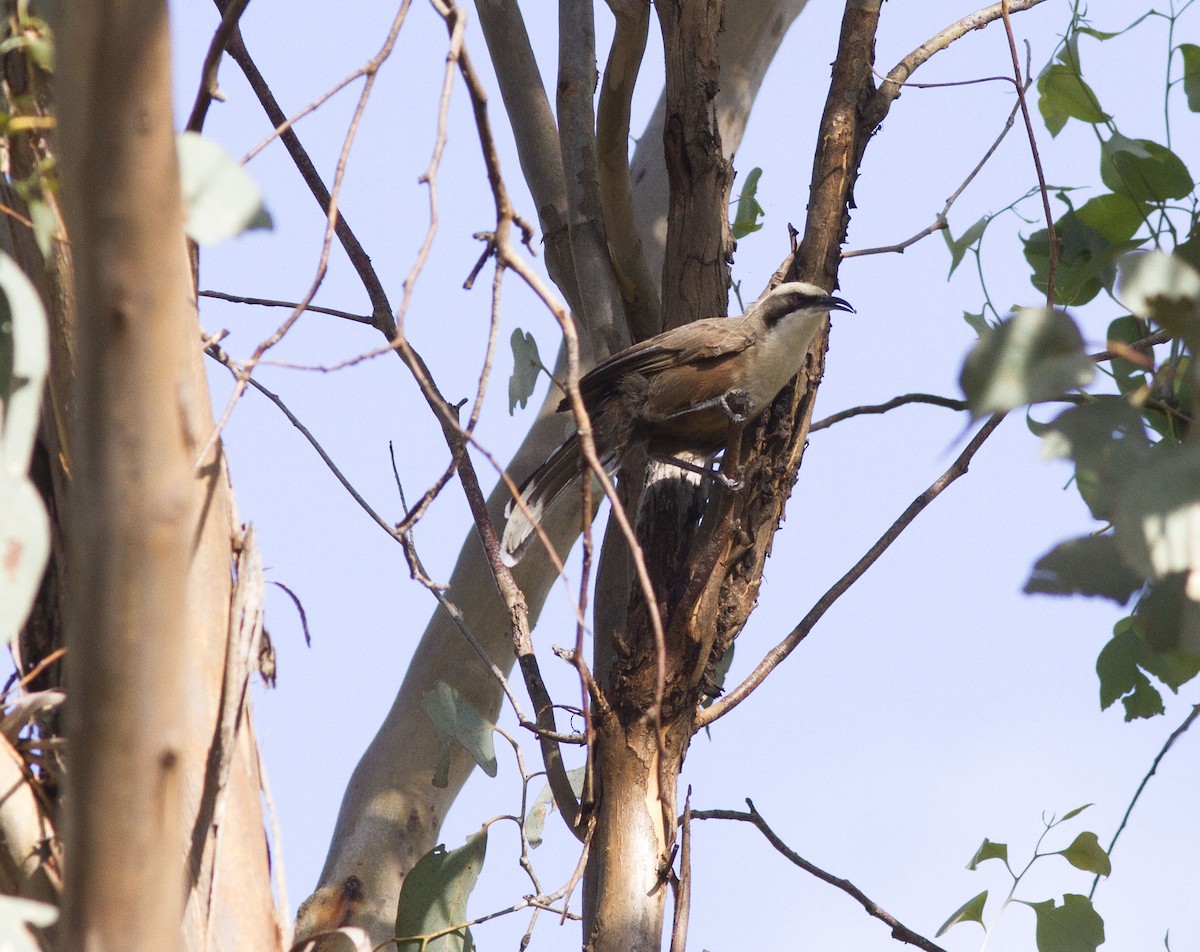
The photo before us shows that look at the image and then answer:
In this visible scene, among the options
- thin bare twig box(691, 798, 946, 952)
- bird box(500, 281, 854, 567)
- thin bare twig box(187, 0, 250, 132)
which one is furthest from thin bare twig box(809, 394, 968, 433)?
thin bare twig box(187, 0, 250, 132)

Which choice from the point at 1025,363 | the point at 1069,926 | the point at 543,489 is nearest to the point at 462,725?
the point at 543,489

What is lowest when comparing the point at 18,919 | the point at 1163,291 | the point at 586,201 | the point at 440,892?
the point at 18,919

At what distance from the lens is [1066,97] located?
2.97 m

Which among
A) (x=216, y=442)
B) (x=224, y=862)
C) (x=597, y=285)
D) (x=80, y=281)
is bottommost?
(x=224, y=862)

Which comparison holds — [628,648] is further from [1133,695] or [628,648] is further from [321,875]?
[321,875]

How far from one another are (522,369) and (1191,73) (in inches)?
76.2

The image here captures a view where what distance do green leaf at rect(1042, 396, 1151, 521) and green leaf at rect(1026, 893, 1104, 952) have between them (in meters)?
1.66

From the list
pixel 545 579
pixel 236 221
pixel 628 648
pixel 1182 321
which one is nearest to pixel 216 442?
pixel 236 221

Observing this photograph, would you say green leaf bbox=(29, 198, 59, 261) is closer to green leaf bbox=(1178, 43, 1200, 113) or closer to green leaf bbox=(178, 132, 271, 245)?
green leaf bbox=(178, 132, 271, 245)

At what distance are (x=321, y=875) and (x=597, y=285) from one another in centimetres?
200

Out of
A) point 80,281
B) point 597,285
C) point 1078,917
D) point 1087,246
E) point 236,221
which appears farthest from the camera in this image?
point 597,285

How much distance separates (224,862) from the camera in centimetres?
168

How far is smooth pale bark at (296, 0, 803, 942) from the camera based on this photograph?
12.2ft

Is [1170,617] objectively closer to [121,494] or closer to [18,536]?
[121,494]
